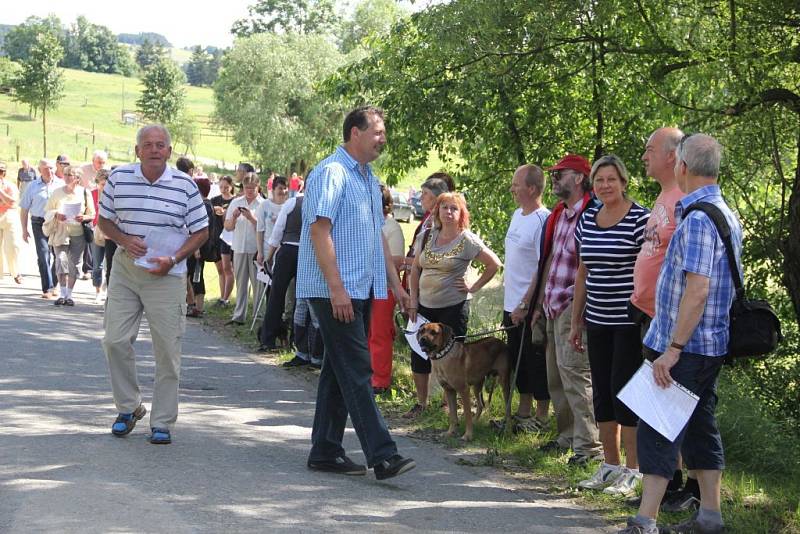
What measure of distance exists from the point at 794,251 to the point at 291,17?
258ft

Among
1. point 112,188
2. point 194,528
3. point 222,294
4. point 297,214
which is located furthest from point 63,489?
point 222,294

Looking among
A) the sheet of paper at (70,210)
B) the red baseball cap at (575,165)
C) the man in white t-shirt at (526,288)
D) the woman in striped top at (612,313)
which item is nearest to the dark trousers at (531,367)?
the man in white t-shirt at (526,288)

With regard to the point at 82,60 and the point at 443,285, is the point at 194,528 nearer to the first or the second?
the point at 443,285

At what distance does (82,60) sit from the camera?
18300 centimetres

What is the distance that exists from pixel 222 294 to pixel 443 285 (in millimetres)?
8726

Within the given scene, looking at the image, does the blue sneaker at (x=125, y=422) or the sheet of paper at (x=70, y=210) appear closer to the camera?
the blue sneaker at (x=125, y=422)

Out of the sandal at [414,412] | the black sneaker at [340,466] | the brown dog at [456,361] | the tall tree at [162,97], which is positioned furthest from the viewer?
the tall tree at [162,97]

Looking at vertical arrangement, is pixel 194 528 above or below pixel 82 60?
below

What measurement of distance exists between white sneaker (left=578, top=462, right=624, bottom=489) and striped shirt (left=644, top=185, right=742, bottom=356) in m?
1.43

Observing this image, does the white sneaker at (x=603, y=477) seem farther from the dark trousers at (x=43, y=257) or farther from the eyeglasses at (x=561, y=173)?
the dark trousers at (x=43, y=257)

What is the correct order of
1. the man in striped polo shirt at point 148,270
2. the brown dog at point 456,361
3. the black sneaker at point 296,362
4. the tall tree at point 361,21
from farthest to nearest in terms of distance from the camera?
the tall tree at point 361,21 → the black sneaker at point 296,362 → the brown dog at point 456,361 → the man in striped polo shirt at point 148,270

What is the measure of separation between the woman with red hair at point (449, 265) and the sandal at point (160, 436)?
224cm

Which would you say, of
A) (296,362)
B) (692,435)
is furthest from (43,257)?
(692,435)

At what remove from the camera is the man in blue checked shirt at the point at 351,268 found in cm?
667
